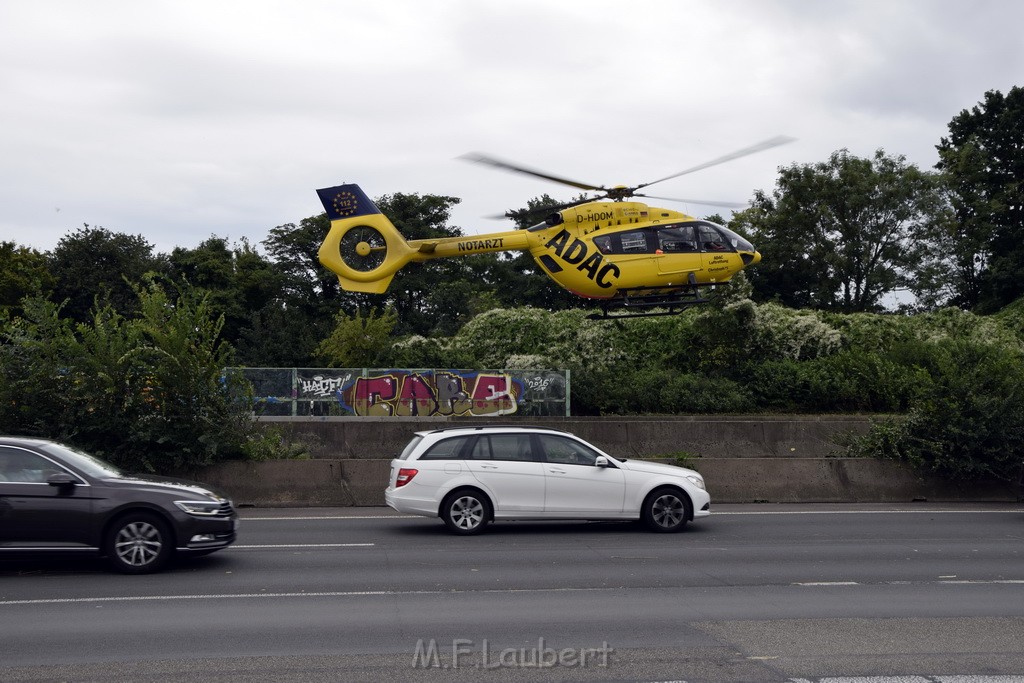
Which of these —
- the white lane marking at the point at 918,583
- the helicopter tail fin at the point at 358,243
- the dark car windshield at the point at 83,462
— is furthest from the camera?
the helicopter tail fin at the point at 358,243

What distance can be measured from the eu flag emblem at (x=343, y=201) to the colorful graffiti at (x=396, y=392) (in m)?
4.85

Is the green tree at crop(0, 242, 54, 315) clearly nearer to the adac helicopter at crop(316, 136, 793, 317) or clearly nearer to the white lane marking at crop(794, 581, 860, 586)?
the adac helicopter at crop(316, 136, 793, 317)

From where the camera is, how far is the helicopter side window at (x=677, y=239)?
22.8m

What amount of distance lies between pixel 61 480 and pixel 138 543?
41.4 inches

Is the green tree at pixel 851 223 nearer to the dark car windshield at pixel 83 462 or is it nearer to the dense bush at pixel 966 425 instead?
the dense bush at pixel 966 425

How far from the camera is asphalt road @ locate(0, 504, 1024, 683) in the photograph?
24.4 feet

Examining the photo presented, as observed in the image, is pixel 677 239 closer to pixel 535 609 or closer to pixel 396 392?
pixel 396 392

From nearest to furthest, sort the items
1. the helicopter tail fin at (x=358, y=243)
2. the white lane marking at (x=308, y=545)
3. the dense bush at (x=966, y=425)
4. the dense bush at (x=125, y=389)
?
1. the white lane marking at (x=308, y=545)
2. the dense bush at (x=125, y=389)
3. the dense bush at (x=966, y=425)
4. the helicopter tail fin at (x=358, y=243)

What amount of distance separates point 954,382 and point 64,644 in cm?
1725

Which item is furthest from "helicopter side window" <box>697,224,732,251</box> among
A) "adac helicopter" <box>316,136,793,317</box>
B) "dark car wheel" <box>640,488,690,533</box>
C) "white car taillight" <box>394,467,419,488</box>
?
"white car taillight" <box>394,467,419,488</box>

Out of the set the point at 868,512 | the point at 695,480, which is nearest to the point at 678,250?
the point at 868,512

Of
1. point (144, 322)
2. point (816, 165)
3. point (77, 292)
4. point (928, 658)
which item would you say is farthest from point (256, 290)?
point (928, 658)

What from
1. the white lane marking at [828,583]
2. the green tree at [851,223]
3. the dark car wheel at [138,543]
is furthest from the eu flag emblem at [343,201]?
the green tree at [851,223]

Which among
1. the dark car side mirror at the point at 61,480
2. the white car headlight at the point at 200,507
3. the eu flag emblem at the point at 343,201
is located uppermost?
the eu flag emblem at the point at 343,201
